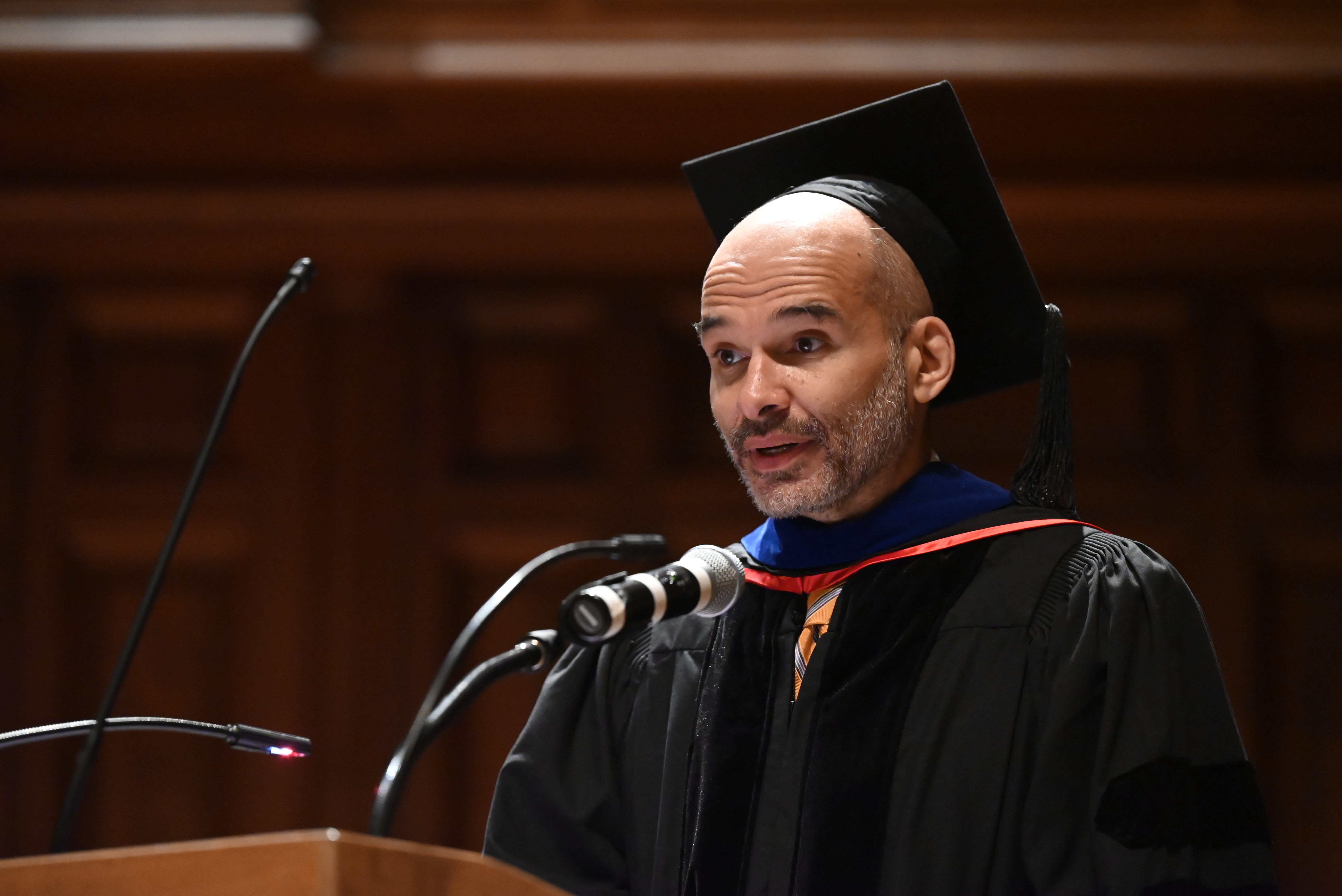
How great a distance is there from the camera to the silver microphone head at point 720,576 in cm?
154

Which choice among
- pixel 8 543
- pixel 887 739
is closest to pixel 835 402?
pixel 887 739

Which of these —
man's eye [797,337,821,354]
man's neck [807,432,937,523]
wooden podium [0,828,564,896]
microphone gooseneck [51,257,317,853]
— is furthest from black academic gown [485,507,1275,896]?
wooden podium [0,828,564,896]

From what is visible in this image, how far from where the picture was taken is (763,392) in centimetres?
180

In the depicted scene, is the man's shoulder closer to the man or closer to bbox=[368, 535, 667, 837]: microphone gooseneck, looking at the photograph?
the man

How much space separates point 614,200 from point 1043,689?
2.57 m

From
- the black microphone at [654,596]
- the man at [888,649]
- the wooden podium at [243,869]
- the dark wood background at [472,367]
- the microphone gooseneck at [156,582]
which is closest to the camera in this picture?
the wooden podium at [243,869]

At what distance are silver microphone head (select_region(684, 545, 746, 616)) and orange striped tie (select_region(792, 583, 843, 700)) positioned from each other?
0.87 ft

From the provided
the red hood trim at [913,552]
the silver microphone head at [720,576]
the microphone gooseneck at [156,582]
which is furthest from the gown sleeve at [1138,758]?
the microphone gooseneck at [156,582]

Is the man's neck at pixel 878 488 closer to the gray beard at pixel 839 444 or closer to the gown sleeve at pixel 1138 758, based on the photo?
the gray beard at pixel 839 444

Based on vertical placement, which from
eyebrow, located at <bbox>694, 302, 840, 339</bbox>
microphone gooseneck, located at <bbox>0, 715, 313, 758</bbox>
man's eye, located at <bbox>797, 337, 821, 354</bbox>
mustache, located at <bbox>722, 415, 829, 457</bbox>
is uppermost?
eyebrow, located at <bbox>694, 302, 840, 339</bbox>

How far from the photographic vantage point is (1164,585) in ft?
5.41

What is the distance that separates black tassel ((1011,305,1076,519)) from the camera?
1.89 metres

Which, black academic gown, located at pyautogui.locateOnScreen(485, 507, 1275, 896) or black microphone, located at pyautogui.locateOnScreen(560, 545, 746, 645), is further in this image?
black academic gown, located at pyautogui.locateOnScreen(485, 507, 1275, 896)

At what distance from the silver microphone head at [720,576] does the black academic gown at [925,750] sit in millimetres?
263
